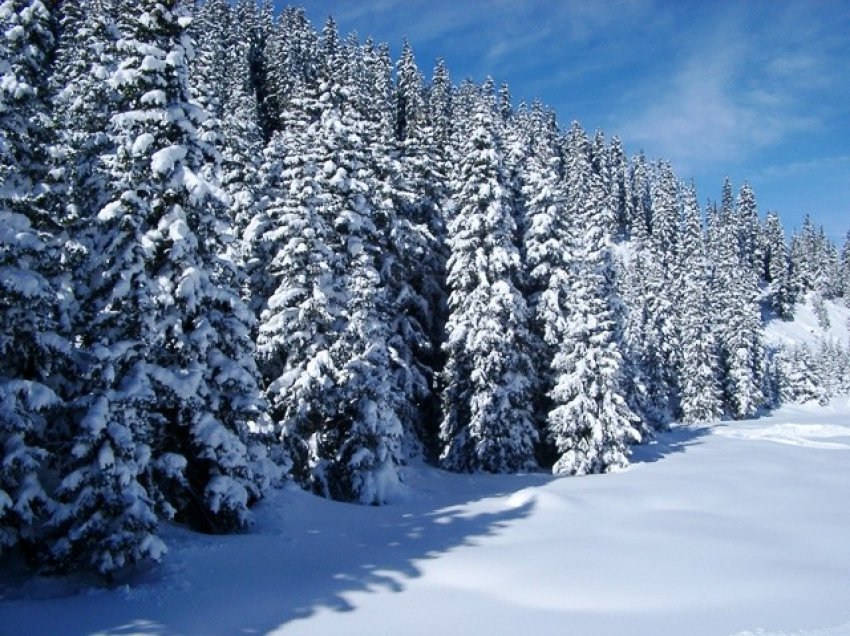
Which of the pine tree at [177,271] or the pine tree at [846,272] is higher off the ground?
the pine tree at [846,272]

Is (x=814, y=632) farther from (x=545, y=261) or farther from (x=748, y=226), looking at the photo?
(x=748, y=226)

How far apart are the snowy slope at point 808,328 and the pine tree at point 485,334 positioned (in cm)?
8494

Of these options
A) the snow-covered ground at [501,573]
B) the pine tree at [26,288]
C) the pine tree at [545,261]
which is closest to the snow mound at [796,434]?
the pine tree at [545,261]

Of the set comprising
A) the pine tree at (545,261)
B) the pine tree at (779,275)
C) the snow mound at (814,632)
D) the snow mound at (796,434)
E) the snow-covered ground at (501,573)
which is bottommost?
the snow mound at (796,434)

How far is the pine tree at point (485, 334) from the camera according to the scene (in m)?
28.5

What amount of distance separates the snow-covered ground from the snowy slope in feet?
308

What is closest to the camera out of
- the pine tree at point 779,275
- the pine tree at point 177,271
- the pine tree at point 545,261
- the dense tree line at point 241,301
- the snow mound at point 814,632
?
the snow mound at point 814,632

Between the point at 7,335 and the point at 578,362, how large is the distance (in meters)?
22.7

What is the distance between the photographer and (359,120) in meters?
27.1

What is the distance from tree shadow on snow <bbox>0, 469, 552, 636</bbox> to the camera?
1013cm

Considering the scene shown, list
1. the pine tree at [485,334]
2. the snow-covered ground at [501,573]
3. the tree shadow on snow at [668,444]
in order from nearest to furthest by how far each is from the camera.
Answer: the snow-covered ground at [501,573] < the pine tree at [485,334] < the tree shadow on snow at [668,444]

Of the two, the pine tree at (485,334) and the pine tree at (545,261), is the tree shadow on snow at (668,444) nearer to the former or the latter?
the pine tree at (545,261)

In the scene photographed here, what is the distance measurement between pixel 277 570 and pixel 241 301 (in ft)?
21.6

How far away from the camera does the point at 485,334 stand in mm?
28422
